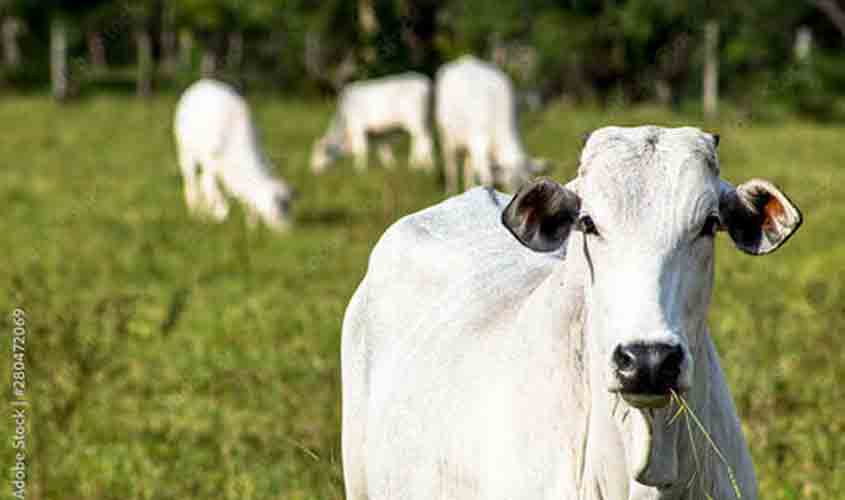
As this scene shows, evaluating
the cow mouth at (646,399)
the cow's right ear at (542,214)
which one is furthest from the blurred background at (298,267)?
the cow mouth at (646,399)

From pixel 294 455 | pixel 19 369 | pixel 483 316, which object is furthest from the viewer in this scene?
pixel 19 369

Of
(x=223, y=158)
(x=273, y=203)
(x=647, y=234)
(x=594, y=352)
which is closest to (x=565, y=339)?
(x=594, y=352)

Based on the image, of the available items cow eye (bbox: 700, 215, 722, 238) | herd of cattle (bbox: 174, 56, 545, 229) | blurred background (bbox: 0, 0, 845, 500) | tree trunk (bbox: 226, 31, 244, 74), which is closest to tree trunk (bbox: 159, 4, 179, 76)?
tree trunk (bbox: 226, 31, 244, 74)

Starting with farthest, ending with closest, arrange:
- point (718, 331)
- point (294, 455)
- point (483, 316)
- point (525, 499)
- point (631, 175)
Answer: point (718, 331) → point (294, 455) → point (483, 316) → point (525, 499) → point (631, 175)

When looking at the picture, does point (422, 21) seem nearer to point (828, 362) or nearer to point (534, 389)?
point (828, 362)

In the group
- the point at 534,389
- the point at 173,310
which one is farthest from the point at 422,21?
the point at 534,389

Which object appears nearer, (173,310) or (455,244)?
(455,244)

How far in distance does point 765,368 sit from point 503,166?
880 centimetres

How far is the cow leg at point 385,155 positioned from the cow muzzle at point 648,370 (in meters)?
18.5

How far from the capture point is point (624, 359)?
9.28 ft

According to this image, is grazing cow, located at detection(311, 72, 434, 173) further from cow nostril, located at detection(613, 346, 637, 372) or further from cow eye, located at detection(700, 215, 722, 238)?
cow nostril, located at detection(613, 346, 637, 372)

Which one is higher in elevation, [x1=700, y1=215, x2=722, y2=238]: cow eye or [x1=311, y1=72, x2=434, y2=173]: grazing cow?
[x1=700, y1=215, x2=722, y2=238]: cow eye

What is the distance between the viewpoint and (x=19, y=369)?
6695mm

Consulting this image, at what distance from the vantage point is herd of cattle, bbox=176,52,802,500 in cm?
299
